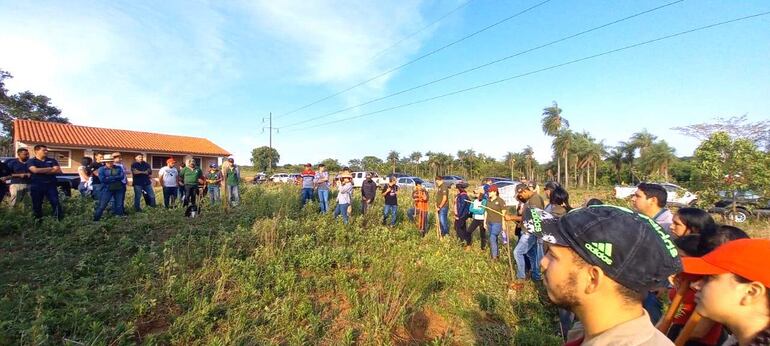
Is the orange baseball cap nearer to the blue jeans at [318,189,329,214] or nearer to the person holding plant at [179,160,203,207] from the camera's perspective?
the blue jeans at [318,189,329,214]

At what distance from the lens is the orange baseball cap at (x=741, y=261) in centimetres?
133

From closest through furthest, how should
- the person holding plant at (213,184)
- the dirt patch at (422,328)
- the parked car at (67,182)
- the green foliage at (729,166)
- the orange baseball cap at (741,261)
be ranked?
the orange baseball cap at (741,261) < the dirt patch at (422,328) < the green foliage at (729,166) < the person holding plant at (213,184) < the parked car at (67,182)

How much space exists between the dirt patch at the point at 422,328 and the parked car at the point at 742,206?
407 inches

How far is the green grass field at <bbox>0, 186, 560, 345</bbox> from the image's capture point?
348cm

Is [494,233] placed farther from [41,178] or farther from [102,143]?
[102,143]

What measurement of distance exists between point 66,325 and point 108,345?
0.57 m

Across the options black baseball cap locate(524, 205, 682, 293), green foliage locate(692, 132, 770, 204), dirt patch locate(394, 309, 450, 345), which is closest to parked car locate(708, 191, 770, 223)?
green foliage locate(692, 132, 770, 204)

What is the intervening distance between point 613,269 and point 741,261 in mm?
702

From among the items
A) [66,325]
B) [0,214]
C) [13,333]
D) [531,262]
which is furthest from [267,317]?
[0,214]

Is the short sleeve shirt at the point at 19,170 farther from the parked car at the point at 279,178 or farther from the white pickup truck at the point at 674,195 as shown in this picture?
the white pickup truck at the point at 674,195

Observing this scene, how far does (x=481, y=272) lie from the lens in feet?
18.9

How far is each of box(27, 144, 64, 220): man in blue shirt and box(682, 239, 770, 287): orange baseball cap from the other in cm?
902

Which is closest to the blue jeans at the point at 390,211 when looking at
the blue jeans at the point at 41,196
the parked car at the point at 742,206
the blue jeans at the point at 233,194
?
the blue jeans at the point at 233,194

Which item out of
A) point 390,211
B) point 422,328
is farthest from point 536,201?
point 390,211
